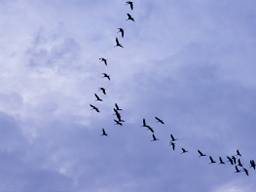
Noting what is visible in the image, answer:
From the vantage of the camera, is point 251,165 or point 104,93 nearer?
point 104,93

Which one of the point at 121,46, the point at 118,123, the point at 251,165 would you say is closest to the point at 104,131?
the point at 118,123

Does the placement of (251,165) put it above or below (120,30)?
below

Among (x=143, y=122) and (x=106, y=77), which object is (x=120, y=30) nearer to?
(x=106, y=77)

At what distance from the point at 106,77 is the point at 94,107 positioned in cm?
906

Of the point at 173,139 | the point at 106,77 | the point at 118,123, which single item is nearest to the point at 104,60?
the point at 106,77

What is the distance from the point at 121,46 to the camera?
186500 millimetres

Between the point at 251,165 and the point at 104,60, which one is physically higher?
the point at 104,60

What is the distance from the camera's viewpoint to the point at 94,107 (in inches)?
7431

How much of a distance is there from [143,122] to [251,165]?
2683cm

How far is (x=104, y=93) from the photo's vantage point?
183 m

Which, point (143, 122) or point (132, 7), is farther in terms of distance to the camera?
point (143, 122)

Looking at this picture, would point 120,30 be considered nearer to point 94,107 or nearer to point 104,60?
point 104,60

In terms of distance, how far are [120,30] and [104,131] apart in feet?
89.7

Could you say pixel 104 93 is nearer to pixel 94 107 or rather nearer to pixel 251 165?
pixel 94 107
